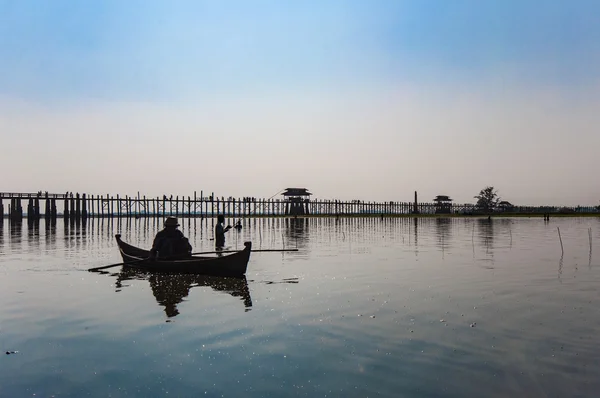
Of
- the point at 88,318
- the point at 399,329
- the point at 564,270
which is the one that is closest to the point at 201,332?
the point at 88,318

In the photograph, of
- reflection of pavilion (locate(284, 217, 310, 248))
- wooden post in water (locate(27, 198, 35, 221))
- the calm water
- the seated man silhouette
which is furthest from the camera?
wooden post in water (locate(27, 198, 35, 221))

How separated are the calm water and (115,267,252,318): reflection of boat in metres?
0.06

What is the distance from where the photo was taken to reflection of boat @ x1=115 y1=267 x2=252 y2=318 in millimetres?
12438

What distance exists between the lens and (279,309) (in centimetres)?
1140

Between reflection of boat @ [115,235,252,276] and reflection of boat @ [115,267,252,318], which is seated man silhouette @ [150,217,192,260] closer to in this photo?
reflection of boat @ [115,235,252,276]

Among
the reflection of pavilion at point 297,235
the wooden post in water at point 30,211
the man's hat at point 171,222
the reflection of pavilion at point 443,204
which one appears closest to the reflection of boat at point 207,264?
the man's hat at point 171,222

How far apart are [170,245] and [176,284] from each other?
274cm

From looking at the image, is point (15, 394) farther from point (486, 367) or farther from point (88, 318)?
point (486, 367)

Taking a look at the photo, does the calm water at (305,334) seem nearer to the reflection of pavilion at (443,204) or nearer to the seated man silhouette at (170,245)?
the seated man silhouette at (170,245)

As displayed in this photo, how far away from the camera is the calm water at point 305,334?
6.66 meters

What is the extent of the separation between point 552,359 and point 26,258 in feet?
74.1

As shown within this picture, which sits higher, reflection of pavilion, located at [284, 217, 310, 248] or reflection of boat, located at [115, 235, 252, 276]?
reflection of boat, located at [115, 235, 252, 276]

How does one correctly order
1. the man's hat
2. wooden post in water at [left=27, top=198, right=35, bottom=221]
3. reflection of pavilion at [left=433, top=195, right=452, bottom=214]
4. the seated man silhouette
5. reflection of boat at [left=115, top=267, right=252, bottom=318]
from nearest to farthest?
1. reflection of boat at [left=115, top=267, right=252, bottom=318]
2. the man's hat
3. the seated man silhouette
4. wooden post in water at [left=27, top=198, right=35, bottom=221]
5. reflection of pavilion at [left=433, top=195, right=452, bottom=214]

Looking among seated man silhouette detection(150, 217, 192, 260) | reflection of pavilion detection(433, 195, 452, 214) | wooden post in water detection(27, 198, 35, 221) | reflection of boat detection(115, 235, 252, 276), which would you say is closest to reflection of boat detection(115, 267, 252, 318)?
reflection of boat detection(115, 235, 252, 276)
